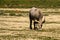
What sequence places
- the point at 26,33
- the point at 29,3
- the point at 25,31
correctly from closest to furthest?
the point at 26,33, the point at 25,31, the point at 29,3

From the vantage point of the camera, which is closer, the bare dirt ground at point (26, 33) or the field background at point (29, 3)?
the bare dirt ground at point (26, 33)

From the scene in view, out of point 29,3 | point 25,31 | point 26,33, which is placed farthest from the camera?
point 29,3

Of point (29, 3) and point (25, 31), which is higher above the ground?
point (25, 31)

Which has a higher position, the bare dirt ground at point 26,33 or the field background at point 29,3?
the bare dirt ground at point 26,33

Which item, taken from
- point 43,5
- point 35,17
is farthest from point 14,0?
point 35,17

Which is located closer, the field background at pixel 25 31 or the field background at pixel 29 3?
the field background at pixel 25 31

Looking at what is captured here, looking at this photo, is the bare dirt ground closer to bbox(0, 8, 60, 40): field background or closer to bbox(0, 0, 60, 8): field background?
bbox(0, 8, 60, 40): field background

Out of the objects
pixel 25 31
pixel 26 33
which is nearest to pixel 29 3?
pixel 25 31

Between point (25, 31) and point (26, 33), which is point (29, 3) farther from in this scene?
point (26, 33)

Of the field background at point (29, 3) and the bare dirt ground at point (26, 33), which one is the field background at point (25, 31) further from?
the field background at point (29, 3)

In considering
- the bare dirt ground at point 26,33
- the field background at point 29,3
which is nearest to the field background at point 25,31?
the bare dirt ground at point 26,33

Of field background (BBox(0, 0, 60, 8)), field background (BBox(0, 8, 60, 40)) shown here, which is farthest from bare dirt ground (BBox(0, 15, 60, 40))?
field background (BBox(0, 0, 60, 8))

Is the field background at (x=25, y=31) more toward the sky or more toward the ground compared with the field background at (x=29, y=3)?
more toward the sky

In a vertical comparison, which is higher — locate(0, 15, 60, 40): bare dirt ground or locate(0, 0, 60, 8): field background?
locate(0, 15, 60, 40): bare dirt ground
